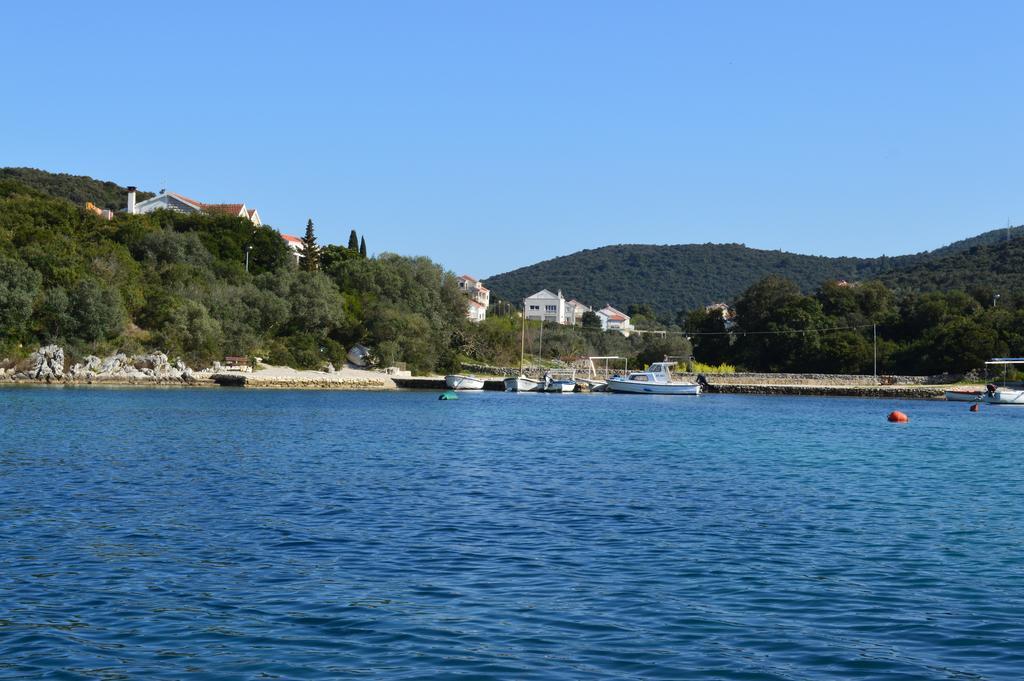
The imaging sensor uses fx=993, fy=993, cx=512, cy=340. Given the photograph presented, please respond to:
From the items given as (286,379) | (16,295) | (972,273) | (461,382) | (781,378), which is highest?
(972,273)

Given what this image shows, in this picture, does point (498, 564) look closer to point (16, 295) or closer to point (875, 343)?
point (16, 295)

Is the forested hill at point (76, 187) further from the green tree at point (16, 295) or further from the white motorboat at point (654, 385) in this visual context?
the white motorboat at point (654, 385)

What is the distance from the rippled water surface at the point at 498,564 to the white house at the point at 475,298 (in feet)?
322

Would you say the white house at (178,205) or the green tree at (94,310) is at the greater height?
the white house at (178,205)

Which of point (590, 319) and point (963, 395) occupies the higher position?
point (590, 319)

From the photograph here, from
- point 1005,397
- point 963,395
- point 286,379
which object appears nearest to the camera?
point 1005,397

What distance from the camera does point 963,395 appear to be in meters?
72.2

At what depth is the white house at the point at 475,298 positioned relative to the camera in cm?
12900

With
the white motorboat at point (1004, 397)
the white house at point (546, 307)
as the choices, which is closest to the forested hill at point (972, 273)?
the white motorboat at point (1004, 397)

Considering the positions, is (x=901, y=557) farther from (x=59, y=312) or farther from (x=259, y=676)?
(x=59, y=312)

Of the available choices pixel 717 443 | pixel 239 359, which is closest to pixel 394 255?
pixel 239 359

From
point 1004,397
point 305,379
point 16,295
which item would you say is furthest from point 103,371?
point 1004,397

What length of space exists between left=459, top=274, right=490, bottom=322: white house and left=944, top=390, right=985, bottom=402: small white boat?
195 feet

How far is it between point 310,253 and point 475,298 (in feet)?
154
